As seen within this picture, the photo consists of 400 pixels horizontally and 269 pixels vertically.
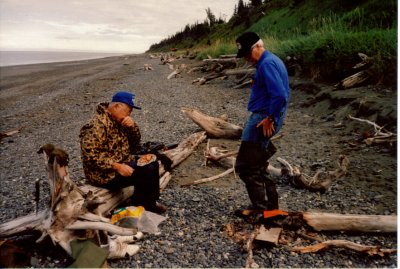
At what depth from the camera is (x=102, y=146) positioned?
499 cm

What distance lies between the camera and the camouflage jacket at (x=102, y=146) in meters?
4.91

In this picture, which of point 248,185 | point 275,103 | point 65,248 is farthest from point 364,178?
point 65,248

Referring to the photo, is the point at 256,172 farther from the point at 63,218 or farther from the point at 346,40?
the point at 346,40

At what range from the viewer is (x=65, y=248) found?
416cm

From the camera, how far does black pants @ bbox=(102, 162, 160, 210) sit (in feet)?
17.3

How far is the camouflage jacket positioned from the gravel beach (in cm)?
109

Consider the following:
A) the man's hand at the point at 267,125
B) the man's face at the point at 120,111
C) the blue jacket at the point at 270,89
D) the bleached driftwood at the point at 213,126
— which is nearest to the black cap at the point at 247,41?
the blue jacket at the point at 270,89

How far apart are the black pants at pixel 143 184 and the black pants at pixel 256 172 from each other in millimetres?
1293

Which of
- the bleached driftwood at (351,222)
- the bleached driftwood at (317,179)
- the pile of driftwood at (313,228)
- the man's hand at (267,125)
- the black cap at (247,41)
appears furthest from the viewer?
the bleached driftwood at (317,179)

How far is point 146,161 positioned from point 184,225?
1.08m

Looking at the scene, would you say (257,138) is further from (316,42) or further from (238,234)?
(316,42)

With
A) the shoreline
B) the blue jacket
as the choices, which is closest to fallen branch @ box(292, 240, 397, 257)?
the blue jacket

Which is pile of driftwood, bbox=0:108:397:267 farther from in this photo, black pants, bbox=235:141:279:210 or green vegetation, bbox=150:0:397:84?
green vegetation, bbox=150:0:397:84

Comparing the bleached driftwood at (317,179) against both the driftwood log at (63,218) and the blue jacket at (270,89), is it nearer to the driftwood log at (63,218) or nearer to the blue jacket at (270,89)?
the blue jacket at (270,89)
